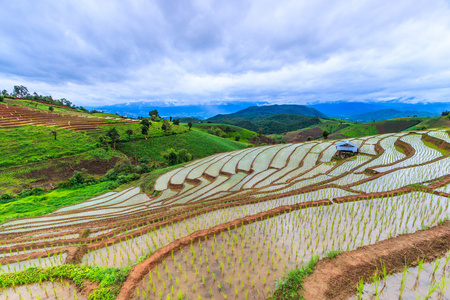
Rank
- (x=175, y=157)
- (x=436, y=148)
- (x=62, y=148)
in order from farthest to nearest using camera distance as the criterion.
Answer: (x=175, y=157)
(x=62, y=148)
(x=436, y=148)

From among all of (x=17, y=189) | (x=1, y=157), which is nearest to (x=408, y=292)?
(x=17, y=189)

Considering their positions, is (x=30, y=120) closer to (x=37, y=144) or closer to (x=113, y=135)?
(x=37, y=144)

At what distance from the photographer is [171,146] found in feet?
176

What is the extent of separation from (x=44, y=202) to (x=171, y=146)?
3302cm

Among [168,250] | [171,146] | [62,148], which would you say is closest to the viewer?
[168,250]

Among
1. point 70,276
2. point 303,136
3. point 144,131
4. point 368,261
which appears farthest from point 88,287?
point 303,136

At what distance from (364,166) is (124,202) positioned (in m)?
28.9

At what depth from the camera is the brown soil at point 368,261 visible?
4422 mm

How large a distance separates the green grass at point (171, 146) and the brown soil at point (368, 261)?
47.1 meters

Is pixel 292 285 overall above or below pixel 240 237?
above

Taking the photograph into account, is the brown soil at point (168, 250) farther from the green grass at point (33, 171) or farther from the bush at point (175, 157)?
the green grass at point (33, 171)

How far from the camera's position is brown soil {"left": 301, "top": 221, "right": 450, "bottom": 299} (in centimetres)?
442

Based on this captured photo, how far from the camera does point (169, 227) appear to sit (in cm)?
Answer: 893

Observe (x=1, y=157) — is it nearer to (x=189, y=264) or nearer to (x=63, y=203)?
(x=63, y=203)
